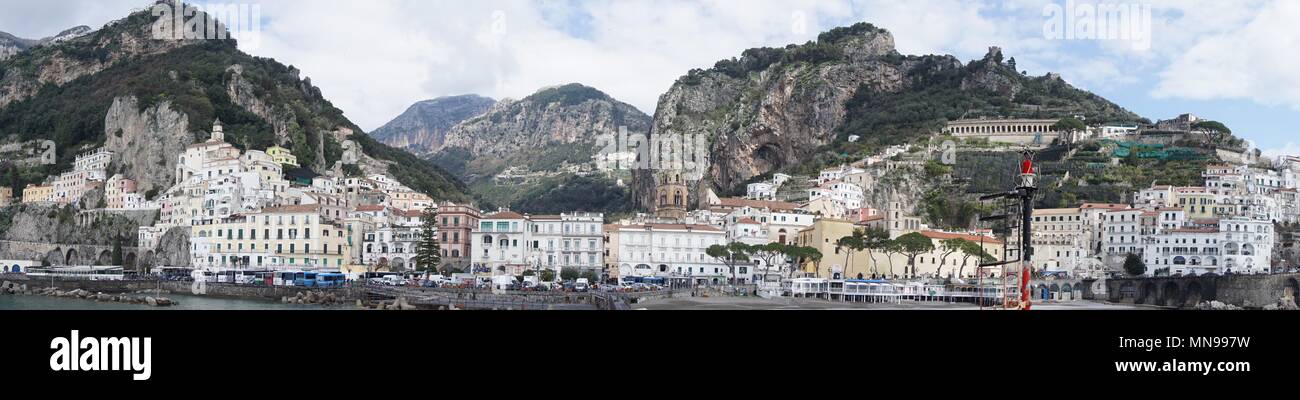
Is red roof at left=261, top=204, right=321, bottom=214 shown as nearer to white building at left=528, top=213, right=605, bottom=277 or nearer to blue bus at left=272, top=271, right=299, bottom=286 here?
blue bus at left=272, top=271, right=299, bottom=286

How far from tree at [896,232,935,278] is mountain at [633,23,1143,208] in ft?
141

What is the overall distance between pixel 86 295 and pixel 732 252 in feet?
108

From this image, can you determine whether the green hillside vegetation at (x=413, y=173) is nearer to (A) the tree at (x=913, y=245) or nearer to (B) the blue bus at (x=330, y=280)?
(B) the blue bus at (x=330, y=280)

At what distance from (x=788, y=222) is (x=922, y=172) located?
2143 cm

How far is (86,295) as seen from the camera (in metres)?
58.7

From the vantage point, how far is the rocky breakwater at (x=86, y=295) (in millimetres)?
54081

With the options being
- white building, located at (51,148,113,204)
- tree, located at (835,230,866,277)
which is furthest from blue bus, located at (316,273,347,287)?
white building, located at (51,148,113,204)

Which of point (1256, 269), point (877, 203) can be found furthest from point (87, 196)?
point (1256, 269)

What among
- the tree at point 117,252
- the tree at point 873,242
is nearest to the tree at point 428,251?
the tree at point 117,252

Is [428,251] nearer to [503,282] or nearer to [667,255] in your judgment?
[503,282]

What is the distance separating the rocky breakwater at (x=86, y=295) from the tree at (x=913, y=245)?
3664cm

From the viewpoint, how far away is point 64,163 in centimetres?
9950

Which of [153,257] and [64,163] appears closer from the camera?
[153,257]
